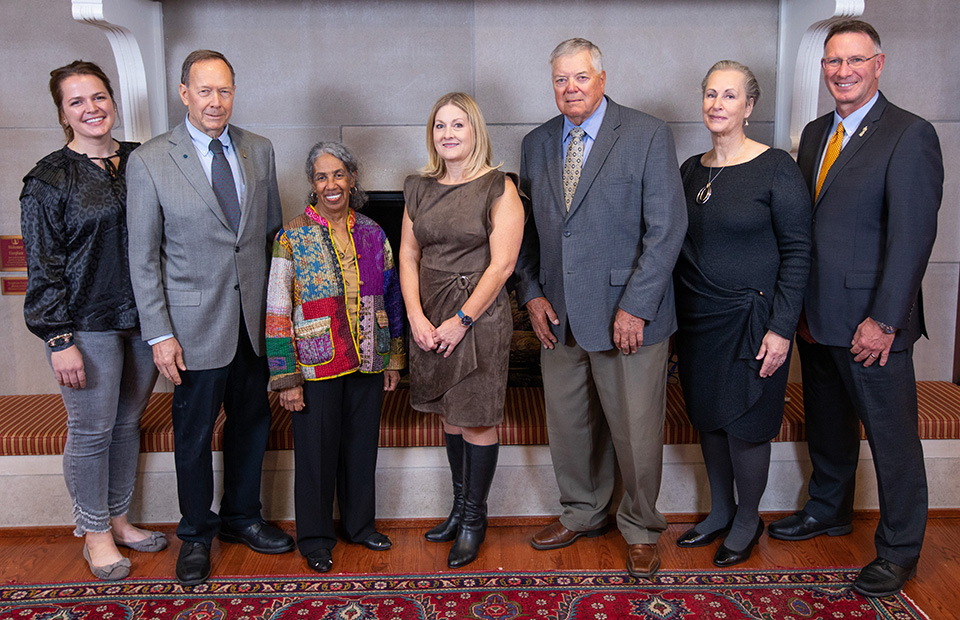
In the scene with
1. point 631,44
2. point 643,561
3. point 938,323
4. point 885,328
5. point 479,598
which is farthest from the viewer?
point 938,323

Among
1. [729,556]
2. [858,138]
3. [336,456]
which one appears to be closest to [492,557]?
[336,456]

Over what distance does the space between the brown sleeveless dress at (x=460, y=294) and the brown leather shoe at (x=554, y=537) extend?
0.54 m

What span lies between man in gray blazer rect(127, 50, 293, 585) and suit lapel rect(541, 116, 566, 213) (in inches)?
38.6

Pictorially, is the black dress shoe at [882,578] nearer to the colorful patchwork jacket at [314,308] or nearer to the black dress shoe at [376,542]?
the black dress shoe at [376,542]

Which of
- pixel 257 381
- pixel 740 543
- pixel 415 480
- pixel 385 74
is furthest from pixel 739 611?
pixel 385 74

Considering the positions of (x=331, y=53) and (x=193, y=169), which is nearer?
(x=193, y=169)

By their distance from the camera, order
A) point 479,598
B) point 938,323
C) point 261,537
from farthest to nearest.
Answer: point 938,323
point 261,537
point 479,598

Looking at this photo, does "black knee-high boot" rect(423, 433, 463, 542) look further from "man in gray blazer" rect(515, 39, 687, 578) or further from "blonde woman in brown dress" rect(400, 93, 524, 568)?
"man in gray blazer" rect(515, 39, 687, 578)

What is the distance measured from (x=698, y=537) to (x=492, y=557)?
0.76 metres

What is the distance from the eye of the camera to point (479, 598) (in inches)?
92.0

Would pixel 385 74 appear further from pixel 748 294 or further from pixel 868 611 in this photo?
pixel 868 611

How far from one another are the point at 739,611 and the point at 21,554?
2543 mm

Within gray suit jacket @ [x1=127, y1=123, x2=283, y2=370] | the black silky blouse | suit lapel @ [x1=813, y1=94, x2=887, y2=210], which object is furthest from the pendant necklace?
the black silky blouse

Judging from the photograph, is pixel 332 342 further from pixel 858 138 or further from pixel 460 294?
pixel 858 138
